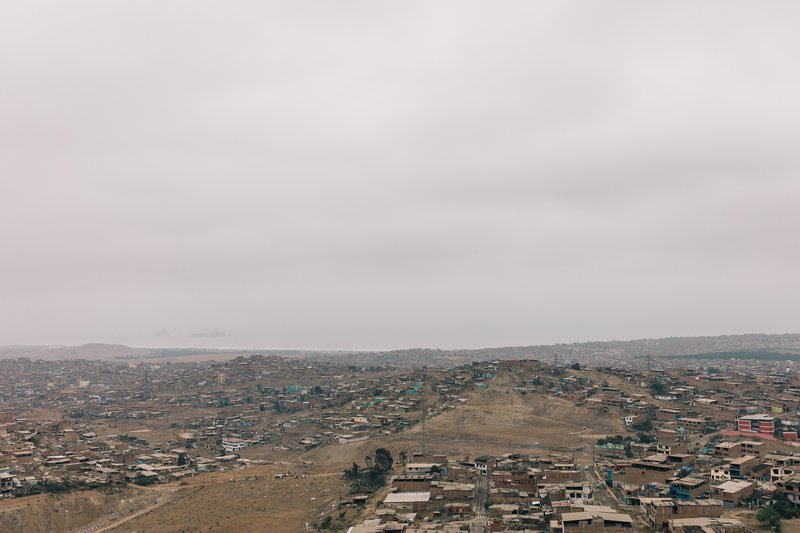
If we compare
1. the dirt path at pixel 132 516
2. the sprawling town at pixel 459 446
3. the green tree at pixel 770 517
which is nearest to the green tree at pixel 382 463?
the sprawling town at pixel 459 446

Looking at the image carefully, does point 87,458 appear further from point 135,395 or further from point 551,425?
point 135,395

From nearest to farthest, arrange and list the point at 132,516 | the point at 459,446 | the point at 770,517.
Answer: the point at 770,517
the point at 132,516
the point at 459,446

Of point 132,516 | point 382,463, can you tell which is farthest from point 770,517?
point 132,516

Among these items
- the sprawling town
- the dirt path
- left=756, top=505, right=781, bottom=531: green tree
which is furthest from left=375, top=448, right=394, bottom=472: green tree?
left=756, top=505, right=781, bottom=531: green tree

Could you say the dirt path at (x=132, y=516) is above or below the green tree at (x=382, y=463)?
below

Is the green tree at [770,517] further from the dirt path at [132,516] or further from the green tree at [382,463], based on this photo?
the dirt path at [132,516]

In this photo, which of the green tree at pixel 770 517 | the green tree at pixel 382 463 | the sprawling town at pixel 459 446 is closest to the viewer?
the green tree at pixel 770 517

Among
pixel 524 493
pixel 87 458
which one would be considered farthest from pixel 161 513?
pixel 524 493

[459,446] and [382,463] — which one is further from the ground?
[382,463]

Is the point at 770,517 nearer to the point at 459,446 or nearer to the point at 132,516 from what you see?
the point at 459,446

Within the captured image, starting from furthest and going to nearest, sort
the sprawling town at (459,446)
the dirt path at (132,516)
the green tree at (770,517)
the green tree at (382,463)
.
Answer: the green tree at (382,463) < the dirt path at (132,516) < the sprawling town at (459,446) < the green tree at (770,517)

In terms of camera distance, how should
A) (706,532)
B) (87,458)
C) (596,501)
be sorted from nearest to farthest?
(706,532), (596,501), (87,458)
